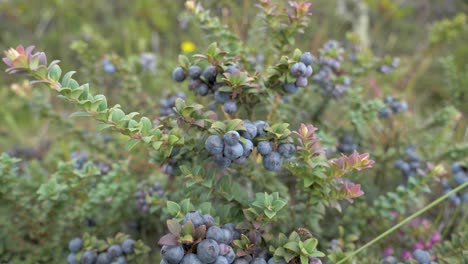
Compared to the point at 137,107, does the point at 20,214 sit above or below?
below

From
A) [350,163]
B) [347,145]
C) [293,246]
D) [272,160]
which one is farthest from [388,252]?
[272,160]

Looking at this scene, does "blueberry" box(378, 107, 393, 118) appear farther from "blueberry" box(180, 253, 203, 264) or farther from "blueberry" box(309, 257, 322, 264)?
"blueberry" box(180, 253, 203, 264)

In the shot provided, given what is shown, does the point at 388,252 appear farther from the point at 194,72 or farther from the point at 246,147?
the point at 194,72

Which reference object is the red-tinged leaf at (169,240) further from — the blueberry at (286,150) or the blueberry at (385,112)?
the blueberry at (385,112)

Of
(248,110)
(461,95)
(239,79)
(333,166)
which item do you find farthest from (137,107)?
(461,95)

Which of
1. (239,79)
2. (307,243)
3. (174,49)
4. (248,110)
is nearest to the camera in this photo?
(307,243)

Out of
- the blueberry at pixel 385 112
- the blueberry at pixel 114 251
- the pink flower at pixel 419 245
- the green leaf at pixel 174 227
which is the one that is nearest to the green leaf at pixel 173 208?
the green leaf at pixel 174 227

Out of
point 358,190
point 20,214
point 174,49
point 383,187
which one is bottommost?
point 20,214

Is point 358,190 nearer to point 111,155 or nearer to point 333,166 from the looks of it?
point 333,166
